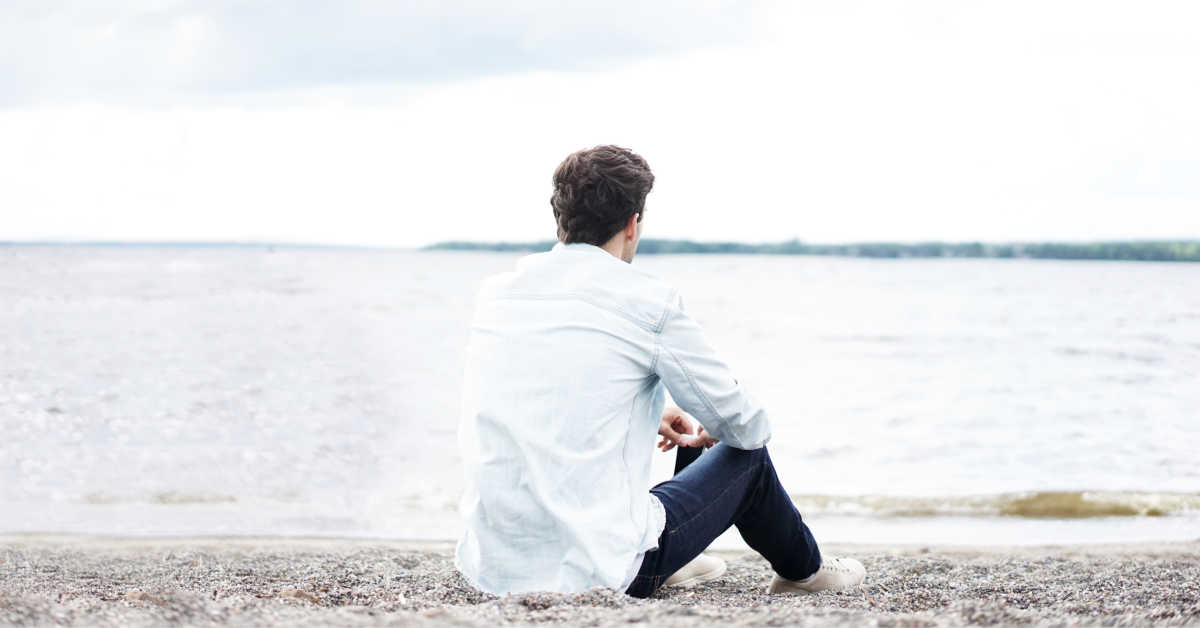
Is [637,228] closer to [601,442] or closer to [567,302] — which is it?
[567,302]

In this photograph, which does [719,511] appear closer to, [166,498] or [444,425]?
[166,498]

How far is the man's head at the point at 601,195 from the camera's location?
2445 mm

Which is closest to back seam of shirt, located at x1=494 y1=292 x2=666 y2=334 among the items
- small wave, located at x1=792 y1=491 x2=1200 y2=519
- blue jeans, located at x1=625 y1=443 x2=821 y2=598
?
blue jeans, located at x1=625 y1=443 x2=821 y2=598

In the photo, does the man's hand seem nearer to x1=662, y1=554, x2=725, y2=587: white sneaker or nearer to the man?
the man

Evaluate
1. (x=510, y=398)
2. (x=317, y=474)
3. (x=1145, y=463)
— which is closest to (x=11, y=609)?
(x=510, y=398)

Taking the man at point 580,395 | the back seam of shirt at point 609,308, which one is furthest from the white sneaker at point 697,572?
the back seam of shirt at point 609,308

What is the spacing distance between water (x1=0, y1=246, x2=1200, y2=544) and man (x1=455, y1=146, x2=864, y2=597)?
163 inches

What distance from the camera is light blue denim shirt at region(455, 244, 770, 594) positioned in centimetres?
239

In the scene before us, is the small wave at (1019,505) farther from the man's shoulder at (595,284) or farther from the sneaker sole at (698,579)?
the man's shoulder at (595,284)

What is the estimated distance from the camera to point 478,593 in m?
3.18

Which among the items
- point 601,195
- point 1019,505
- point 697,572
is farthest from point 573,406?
point 1019,505

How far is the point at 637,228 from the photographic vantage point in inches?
102

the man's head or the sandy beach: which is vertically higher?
the man's head

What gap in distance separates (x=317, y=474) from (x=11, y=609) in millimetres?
6235
